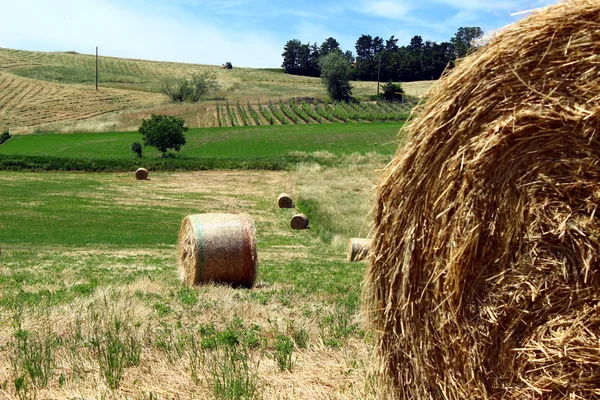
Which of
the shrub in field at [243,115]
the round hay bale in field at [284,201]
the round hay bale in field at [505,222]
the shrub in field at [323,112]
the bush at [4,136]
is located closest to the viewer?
the round hay bale in field at [505,222]

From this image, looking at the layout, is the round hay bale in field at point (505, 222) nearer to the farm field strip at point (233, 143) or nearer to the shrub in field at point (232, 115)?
the farm field strip at point (233, 143)

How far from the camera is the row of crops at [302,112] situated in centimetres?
8619

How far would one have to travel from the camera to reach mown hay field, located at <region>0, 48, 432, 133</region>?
3189 inches

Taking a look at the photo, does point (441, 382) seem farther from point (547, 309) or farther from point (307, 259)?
point (307, 259)

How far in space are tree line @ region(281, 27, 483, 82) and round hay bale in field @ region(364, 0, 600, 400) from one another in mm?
93827

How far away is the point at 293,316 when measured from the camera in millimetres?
7895

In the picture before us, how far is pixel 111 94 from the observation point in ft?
323

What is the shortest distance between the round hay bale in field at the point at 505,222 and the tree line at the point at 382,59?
93827 millimetres

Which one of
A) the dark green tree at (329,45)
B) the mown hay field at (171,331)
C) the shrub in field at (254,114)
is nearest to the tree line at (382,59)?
the dark green tree at (329,45)

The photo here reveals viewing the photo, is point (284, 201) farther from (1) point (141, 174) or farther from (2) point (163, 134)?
(2) point (163, 134)

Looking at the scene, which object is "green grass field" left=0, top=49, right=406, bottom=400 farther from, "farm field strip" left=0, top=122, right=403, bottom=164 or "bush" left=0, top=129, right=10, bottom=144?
"bush" left=0, top=129, right=10, bottom=144

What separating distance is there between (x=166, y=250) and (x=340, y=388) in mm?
16223

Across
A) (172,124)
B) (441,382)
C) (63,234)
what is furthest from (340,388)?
(172,124)

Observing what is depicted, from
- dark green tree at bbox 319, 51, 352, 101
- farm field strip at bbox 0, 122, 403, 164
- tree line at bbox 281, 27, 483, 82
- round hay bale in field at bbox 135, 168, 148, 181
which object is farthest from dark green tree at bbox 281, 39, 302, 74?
round hay bale in field at bbox 135, 168, 148, 181
